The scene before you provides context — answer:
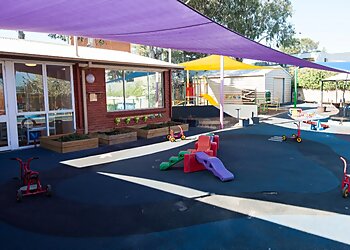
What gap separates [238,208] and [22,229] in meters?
2.66

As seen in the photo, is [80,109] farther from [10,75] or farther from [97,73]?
[10,75]

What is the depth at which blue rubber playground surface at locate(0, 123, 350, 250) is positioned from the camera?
3.16 m

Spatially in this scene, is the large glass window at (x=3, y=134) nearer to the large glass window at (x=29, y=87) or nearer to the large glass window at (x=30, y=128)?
the large glass window at (x=30, y=128)

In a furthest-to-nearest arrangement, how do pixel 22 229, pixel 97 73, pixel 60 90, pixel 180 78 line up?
pixel 180 78, pixel 97 73, pixel 60 90, pixel 22 229

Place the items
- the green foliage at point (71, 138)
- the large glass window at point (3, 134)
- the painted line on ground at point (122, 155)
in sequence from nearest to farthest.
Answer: the painted line on ground at point (122, 155), the large glass window at point (3, 134), the green foliage at point (71, 138)

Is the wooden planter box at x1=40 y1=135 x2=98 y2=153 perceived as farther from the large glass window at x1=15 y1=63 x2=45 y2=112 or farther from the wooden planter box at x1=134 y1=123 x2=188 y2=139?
→ the wooden planter box at x1=134 y1=123 x2=188 y2=139

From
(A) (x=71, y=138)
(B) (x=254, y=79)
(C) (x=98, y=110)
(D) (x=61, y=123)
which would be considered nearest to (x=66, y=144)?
(A) (x=71, y=138)

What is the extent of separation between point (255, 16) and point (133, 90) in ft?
57.0

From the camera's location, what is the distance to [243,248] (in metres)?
2.97

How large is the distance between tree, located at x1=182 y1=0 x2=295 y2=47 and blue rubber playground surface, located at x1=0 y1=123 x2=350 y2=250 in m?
17.3

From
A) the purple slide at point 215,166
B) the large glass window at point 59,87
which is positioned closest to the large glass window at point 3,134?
the large glass window at point 59,87

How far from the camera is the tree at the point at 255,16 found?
22.4 m

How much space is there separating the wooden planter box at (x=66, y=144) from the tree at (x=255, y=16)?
603 inches

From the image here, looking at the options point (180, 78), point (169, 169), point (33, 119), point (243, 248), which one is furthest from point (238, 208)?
point (180, 78)
